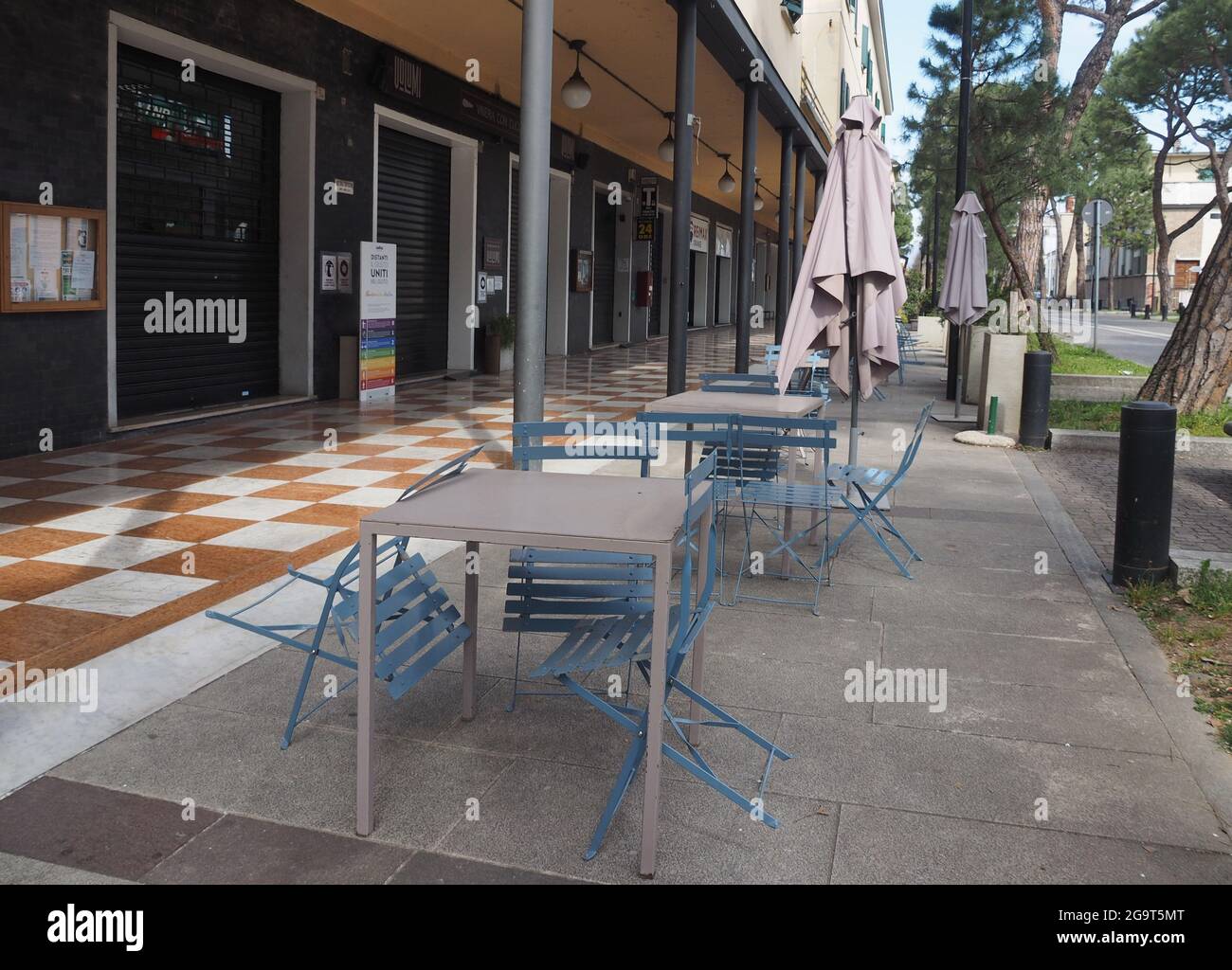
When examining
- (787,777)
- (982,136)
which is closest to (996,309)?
(982,136)

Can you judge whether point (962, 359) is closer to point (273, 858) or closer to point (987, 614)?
point (987, 614)

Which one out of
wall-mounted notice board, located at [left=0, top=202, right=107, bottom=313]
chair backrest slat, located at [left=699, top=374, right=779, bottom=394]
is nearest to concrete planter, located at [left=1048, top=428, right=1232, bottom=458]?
chair backrest slat, located at [left=699, top=374, right=779, bottom=394]

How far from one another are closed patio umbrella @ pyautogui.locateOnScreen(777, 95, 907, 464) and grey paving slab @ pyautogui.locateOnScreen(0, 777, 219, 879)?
367cm

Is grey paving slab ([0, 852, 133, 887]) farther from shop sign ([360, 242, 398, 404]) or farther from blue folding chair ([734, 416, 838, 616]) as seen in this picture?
shop sign ([360, 242, 398, 404])

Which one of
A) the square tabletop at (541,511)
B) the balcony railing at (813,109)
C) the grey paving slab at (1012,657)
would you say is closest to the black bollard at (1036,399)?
the grey paving slab at (1012,657)

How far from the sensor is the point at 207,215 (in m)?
10.3

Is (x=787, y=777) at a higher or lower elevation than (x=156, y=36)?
lower

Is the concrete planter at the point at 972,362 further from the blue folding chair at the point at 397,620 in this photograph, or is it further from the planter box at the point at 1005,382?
the blue folding chair at the point at 397,620

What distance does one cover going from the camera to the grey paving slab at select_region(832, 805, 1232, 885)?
2557 millimetres

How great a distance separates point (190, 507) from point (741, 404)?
3.15 metres

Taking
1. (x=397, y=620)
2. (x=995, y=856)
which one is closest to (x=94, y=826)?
(x=397, y=620)

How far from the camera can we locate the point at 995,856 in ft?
8.69

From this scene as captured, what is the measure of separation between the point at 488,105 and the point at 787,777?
544 inches
